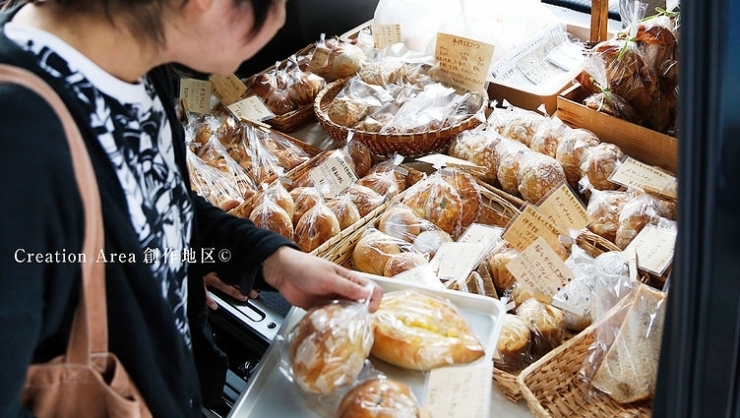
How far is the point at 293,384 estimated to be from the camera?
3.23 feet

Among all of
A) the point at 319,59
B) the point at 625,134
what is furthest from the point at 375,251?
the point at 319,59

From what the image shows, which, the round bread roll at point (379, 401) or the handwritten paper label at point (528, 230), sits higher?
the round bread roll at point (379, 401)

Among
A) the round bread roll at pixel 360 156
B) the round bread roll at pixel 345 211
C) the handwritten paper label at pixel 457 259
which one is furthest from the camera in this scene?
the round bread roll at pixel 360 156

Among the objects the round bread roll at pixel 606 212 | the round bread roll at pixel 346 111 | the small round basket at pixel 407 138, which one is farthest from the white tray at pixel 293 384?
the round bread roll at pixel 346 111

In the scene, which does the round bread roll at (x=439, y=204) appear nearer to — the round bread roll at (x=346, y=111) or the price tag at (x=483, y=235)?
the price tag at (x=483, y=235)

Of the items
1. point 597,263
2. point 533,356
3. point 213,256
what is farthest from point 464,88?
point 213,256

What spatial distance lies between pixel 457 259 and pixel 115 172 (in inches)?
37.2

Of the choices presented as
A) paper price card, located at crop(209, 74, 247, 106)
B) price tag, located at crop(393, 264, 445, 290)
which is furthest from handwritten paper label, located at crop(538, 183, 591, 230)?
paper price card, located at crop(209, 74, 247, 106)

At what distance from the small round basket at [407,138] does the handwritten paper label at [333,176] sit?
13 cm

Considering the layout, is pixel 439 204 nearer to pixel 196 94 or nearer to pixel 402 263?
pixel 402 263

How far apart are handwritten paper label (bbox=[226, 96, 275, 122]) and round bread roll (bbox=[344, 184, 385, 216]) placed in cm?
54

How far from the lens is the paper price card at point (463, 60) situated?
81.0 inches

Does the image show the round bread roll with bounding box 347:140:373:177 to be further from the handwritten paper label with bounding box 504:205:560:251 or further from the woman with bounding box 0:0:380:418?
the woman with bounding box 0:0:380:418

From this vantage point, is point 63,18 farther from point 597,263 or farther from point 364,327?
point 597,263
